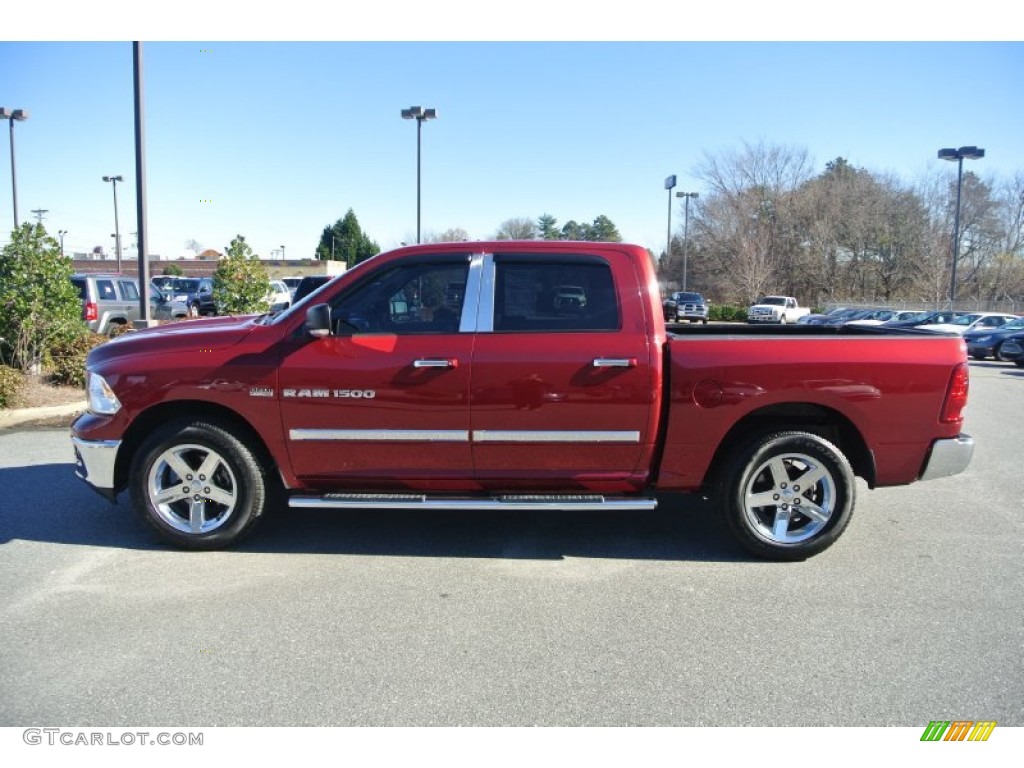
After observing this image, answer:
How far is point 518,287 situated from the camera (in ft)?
15.0

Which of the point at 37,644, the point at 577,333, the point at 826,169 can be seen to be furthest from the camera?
the point at 826,169

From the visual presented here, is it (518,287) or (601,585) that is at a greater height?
(518,287)

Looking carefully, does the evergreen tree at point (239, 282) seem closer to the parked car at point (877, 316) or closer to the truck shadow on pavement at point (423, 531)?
the truck shadow on pavement at point (423, 531)

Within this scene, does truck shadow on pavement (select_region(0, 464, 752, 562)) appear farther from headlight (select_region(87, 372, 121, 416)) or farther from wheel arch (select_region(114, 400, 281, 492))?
headlight (select_region(87, 372, 121, 416))

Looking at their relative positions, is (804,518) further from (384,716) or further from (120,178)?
(120,178)

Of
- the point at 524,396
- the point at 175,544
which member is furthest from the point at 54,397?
the point at 524,396

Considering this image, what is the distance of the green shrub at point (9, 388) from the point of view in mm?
9094

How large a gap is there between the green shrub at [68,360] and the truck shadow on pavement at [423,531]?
521 cm

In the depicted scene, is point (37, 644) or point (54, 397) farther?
point (54, 397)

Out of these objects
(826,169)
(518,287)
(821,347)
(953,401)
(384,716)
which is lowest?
(384,716)

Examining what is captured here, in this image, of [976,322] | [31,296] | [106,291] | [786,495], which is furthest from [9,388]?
[976,322]

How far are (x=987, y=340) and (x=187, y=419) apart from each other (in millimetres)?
24303

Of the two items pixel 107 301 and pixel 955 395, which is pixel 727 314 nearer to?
pixel 107 301

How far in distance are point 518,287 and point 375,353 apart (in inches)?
38.1
